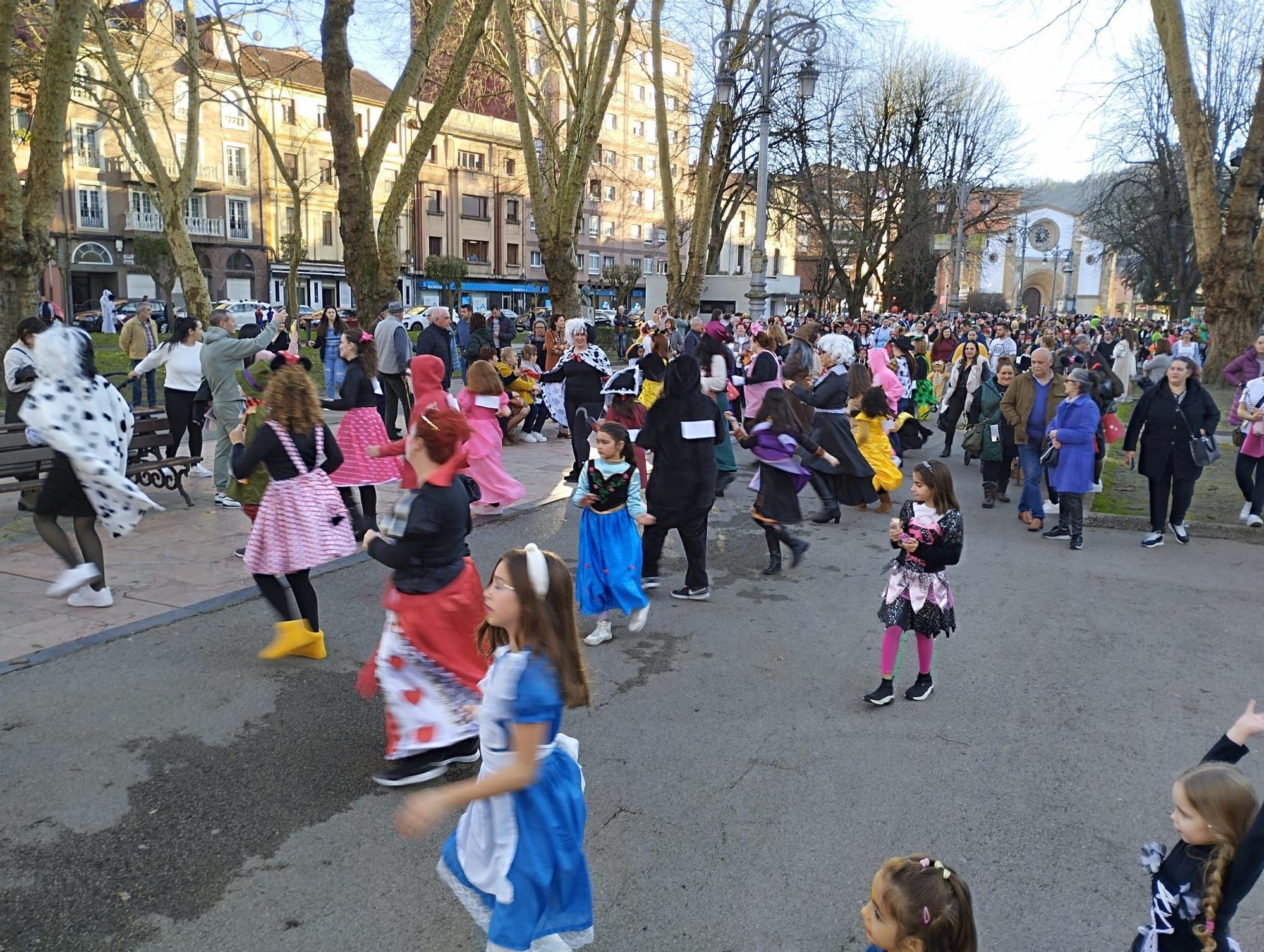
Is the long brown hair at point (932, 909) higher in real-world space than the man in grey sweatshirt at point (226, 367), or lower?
lower

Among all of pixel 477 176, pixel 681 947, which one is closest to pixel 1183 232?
pixel 477 176

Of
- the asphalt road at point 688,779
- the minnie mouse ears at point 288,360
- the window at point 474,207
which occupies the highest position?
the window at point 474,207

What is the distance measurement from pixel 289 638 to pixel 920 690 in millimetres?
3516

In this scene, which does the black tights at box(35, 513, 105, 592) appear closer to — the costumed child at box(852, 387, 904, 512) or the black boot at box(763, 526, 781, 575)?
the black boot at box(763, 526, 781, 575)

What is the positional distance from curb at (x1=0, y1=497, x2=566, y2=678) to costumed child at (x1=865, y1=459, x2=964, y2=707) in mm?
4226

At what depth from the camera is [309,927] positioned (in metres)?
3.25

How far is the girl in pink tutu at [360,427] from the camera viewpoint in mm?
8344

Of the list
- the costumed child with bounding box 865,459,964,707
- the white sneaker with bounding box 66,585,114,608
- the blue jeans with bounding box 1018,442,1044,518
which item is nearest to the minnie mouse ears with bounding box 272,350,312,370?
the white sneaker with bounding box 66,585,114,608

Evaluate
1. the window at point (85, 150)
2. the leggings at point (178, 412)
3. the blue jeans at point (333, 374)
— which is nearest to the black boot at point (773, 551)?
the leggings at point (178, 412)

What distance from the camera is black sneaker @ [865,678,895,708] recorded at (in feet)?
17.1

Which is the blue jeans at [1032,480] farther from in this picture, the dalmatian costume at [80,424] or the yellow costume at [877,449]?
the dalmatian costume at [80,424]

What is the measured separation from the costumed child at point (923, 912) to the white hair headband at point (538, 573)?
1.14 m

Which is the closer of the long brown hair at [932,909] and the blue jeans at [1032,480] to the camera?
the long brown hair at [932,909]

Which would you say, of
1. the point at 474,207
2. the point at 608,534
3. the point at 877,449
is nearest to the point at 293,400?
the point at 608,534
